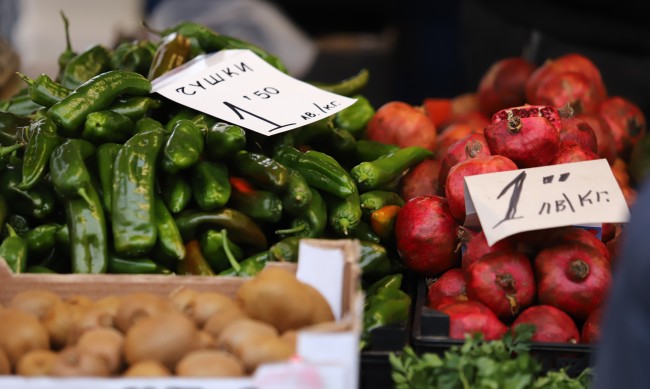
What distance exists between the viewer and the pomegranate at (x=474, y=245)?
5.34 feet

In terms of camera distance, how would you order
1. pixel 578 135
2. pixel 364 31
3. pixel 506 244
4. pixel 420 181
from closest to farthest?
pixel 506 244 < pixel 578 135 < pixel 420 181 < pixel 364 31

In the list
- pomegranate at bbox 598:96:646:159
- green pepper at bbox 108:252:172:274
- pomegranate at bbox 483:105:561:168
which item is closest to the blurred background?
pomegranate at bbox 598:96:646:159

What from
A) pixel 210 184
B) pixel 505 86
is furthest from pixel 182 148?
pixel 505 86

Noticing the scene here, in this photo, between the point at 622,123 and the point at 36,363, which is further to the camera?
the point at 622,123

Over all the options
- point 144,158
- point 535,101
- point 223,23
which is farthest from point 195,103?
point 223,23

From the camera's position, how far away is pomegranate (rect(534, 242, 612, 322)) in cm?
156

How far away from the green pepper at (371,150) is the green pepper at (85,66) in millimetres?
708

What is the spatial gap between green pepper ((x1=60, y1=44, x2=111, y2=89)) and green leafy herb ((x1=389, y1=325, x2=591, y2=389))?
3.92ft

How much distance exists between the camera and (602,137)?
2197 mm

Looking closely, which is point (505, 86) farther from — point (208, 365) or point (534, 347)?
point (208, 365)

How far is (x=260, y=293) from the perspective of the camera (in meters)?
1.29

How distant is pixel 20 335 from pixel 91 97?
739 mm

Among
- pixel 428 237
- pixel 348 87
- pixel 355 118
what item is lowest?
pixel 428 237

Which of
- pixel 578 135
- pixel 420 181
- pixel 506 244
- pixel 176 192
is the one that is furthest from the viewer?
pixel 420 181
